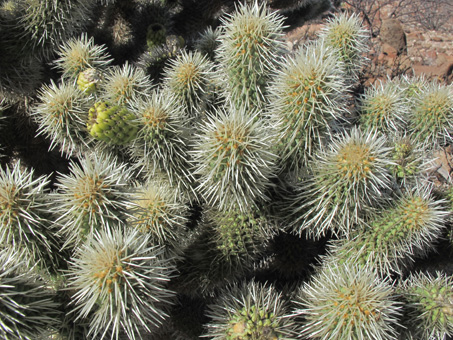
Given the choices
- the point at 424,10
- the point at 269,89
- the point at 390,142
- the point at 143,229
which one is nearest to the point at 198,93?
the point at 269,89

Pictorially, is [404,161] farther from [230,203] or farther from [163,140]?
[163,140]

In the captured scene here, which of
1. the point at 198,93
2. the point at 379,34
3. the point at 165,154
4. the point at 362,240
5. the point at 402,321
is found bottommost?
the point at 402,321

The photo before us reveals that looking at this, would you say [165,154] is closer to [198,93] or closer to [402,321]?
[198,93]

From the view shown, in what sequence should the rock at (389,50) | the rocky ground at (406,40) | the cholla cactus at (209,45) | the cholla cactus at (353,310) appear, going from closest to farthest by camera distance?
the cholla cactus at (353,310)
the cholla cactus at (209,45)
the rocky ground at (406,40)
the rock at (389,50)

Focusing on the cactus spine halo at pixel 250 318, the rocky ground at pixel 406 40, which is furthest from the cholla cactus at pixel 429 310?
the rocky ground at pixel 406 40

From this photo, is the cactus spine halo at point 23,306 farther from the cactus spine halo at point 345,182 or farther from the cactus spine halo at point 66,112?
the cactus spine halo at point 345,182
